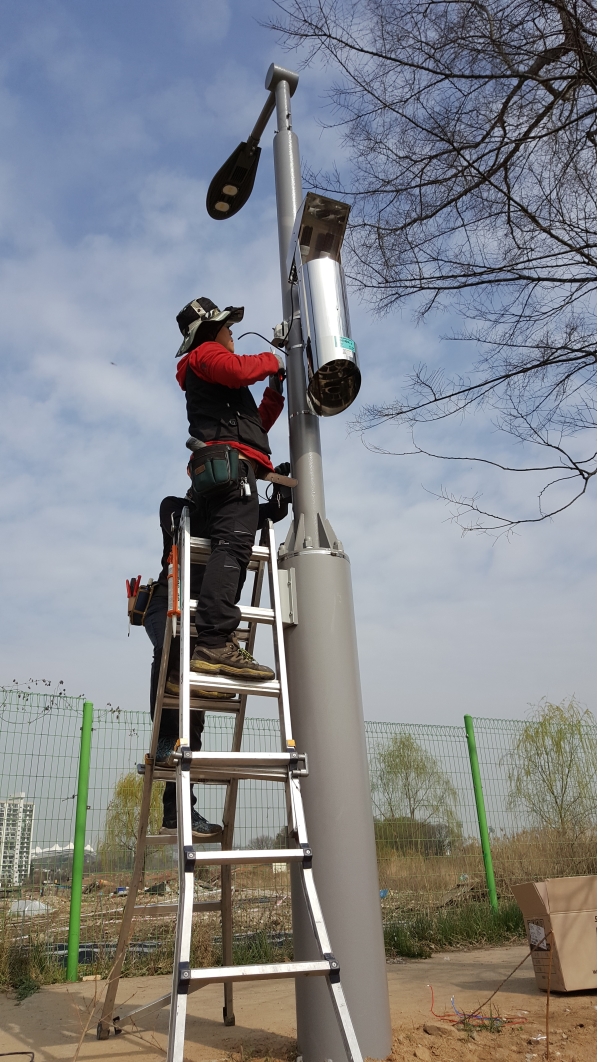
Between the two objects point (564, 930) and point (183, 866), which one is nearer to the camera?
point (183, 866)

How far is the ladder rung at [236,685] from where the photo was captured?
10.5 ft

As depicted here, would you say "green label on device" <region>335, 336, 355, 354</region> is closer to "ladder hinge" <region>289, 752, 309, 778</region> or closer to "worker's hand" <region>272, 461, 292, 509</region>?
"worker's hand" <region>272, 461, 292, 509</region>

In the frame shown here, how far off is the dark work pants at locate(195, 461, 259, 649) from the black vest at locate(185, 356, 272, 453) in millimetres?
222

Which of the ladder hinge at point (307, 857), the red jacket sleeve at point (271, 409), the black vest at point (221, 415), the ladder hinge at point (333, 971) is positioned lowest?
the ladder hinge at point (333, 971)

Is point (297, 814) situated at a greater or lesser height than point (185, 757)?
lesser

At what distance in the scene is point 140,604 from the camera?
4371 mm

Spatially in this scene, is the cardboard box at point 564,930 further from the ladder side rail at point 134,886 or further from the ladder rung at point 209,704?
the ladder side rail at point 134,886

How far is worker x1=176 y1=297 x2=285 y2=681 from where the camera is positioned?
3.41 m

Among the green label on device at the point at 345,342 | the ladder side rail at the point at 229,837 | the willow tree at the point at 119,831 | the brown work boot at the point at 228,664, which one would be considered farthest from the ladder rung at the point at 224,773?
the willow tree at the point at 119,831

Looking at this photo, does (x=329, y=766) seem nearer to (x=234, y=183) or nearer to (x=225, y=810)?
(x=225, y=810)

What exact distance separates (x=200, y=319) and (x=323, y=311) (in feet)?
2.32

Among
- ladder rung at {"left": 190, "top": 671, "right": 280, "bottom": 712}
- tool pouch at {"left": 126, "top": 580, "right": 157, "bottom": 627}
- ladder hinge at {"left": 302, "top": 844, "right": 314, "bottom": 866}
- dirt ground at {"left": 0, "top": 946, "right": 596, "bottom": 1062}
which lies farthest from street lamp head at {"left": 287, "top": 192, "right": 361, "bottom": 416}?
dirt ground at {"left": 0, "top": 946, "right": 596, "bottom": 1062}

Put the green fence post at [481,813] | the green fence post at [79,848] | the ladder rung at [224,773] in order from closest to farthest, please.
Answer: the ladder rung at [224,773], the green fence post at [79,848], the green fence post at [481,813]

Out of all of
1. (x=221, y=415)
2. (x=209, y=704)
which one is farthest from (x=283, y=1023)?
(x=221, y=415)
